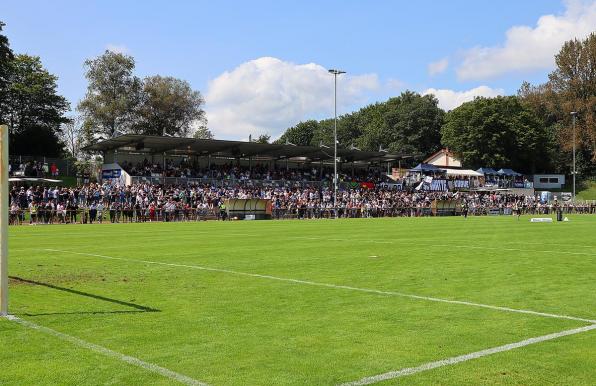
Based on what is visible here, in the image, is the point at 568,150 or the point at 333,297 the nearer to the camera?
the point at 333,297

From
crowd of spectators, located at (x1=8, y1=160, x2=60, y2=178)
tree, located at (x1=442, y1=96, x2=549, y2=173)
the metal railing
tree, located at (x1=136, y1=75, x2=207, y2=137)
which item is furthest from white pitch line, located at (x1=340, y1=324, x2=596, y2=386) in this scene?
tree, located at (x1=442, y1=96, x2=549, y2=173)

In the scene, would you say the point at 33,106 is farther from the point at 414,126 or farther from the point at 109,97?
the point at 414,126

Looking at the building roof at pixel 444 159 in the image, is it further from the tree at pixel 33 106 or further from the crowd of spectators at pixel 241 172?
the tree at pixel 33 106

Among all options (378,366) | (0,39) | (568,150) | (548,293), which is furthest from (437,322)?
(568,150)

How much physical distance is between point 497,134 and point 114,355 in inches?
3822

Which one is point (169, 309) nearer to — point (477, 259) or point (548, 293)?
point (548, 293)

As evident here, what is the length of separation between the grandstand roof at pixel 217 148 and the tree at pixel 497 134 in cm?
2861

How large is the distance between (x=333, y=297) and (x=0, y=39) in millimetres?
47509

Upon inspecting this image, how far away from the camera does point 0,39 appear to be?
47.9m

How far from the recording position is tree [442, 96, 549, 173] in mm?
96938

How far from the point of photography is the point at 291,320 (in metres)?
7.65

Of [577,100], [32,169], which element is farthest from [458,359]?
[577,100]

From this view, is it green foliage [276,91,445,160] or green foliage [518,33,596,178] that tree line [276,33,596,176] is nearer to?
green foliage [518,33,596,178]

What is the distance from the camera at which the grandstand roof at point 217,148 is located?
54.5 m
